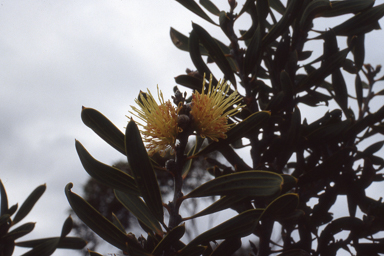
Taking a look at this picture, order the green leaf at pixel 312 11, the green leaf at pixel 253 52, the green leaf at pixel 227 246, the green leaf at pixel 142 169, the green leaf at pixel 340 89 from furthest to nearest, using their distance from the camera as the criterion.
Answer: the green leaf at pixel 340 89 < the green leaf at pixel 312 11 < the green leaf at pixel 253 52 < the green leaf at pixel 227 246 < the green leaf at pixel 142 169

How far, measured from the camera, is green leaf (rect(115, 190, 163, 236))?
2.97 ft

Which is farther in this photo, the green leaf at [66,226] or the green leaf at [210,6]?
the green leaf at [210,6]

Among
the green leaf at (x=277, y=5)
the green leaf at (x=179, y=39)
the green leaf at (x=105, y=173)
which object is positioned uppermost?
the green leaf at (x=277, y=5)

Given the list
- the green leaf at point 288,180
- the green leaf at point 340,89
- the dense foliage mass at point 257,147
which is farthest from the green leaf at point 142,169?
the green leaf at point 340,89

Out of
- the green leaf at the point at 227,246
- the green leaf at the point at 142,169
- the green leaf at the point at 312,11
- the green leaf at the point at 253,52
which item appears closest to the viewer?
the green leaf at the point at 142,169

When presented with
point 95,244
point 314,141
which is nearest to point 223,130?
point 314,141

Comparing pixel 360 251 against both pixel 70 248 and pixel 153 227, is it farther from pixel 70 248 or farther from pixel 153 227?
pixel 70 248

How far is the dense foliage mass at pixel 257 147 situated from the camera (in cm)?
79

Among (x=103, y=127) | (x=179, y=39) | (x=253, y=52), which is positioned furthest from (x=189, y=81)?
(x=103, y=127)

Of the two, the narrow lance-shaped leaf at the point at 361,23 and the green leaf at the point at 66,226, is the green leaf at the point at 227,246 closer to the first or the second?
the green leaf at the point at 66,226

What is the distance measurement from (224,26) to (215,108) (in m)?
0.63

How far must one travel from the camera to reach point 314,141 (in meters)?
1.28

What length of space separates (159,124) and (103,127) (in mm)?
169

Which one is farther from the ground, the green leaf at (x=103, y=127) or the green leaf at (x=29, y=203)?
the green leaf at (x=103, y=127)
